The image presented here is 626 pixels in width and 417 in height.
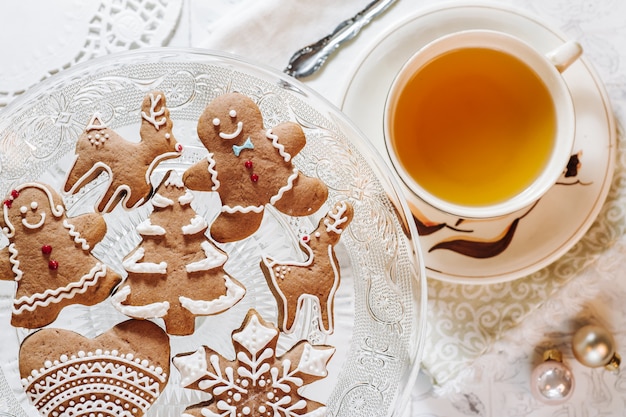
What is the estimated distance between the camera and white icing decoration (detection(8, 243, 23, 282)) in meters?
0.79

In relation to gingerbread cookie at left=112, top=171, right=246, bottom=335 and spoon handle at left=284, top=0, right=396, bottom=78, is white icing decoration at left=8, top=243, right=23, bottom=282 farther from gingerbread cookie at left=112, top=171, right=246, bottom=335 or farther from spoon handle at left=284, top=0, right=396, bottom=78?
spoon handle at left=284, top=0, right=396, bottom=78

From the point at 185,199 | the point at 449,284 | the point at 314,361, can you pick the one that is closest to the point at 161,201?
the point at 185,199

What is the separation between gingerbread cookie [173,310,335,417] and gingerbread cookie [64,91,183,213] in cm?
20

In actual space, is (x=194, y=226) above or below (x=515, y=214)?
below

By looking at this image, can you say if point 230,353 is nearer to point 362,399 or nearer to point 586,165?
point 362,399

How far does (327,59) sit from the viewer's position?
97 centimetres

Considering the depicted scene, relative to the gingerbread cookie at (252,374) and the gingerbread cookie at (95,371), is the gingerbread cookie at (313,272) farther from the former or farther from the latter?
the gingerbread cookie at (95,371)

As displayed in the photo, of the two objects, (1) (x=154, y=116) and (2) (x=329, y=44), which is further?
(2) (x=329, y=44)

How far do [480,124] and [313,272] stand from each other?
12.4 inches

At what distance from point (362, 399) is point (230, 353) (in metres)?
0.18

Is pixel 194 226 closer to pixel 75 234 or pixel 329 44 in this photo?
pixel 75 234

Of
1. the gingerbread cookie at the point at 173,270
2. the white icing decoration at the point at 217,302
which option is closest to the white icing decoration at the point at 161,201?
the gingerbread cookie at the point at 173,270

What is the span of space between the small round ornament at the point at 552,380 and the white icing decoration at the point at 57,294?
595mm

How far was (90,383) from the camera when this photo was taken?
79 centimetres
